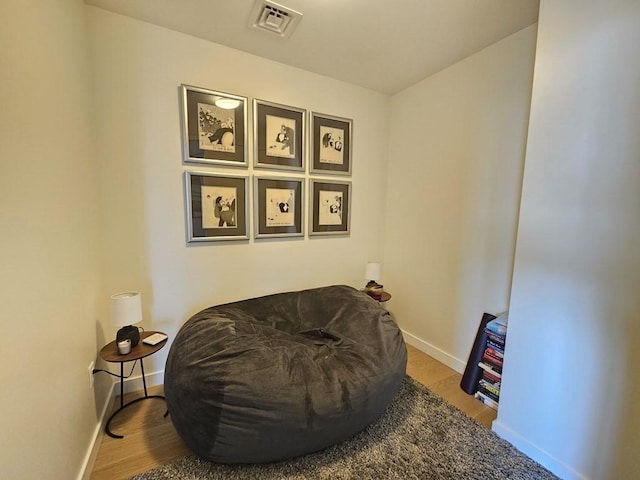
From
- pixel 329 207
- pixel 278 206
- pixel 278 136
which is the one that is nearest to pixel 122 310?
pixel 278 206

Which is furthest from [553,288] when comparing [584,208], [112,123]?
[112,123]

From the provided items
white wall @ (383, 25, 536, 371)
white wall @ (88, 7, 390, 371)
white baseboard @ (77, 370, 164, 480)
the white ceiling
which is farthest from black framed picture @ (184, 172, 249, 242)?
white wall @ (383, 25, 536, 371)

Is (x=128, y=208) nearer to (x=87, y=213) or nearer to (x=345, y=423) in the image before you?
(x=87, y=213)

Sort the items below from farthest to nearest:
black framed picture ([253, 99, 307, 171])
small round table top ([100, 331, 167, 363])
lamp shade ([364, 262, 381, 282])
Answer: lamp shade ([364, 262, 381, 282]) < black framed picture ([253, 99, 307, 171]) < small round table top ([100, 331, 167, 363])

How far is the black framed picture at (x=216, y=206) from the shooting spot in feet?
6.68

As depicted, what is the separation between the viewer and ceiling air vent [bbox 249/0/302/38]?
1653 millimetres

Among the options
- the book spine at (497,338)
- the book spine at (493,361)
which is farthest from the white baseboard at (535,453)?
the book spine at (497,338)

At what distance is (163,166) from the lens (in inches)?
76.4

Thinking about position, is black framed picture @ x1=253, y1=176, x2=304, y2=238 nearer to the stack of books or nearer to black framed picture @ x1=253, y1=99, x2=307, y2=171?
black framed picture @ x1=253, y1=99, x2=307, y2=171

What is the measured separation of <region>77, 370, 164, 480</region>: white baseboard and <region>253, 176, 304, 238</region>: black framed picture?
1.33 meters

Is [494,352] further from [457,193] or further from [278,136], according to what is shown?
[278,136]

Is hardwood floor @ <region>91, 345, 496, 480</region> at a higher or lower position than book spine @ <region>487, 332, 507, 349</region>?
lower

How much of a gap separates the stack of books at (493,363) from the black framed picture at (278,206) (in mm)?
1665

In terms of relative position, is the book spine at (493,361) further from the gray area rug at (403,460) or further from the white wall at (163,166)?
the white wall at (163,166)
